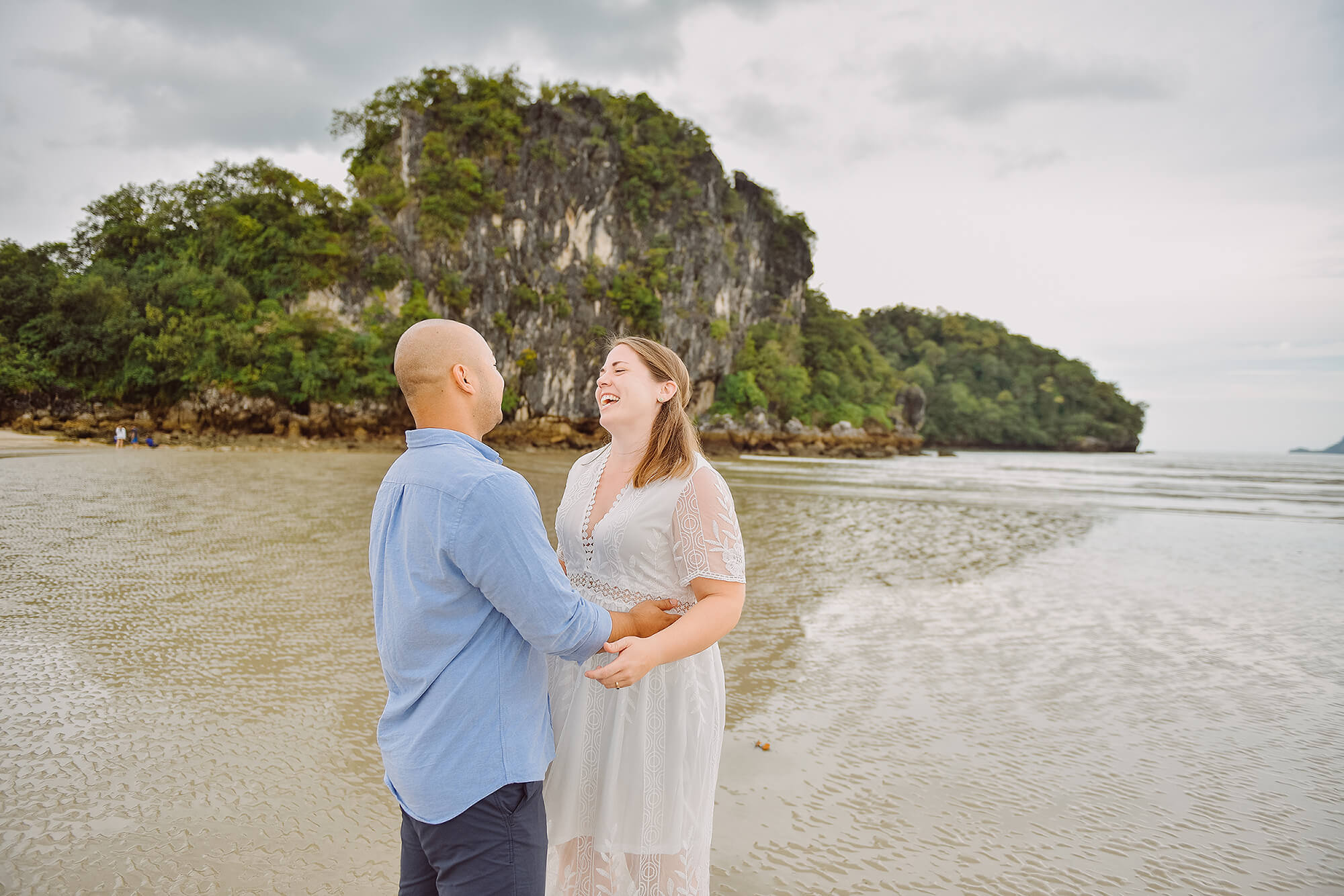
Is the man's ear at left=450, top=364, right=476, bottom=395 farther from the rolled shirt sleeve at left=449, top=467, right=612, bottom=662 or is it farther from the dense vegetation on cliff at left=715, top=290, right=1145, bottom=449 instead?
the dense vegetation on cliff at left=715, top=290, right=1145, bottom=449

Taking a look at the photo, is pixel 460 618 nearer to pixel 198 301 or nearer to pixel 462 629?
pixel 462 629

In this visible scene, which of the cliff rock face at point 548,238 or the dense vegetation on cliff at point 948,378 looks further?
the dense vegetation on cliff at point 948,378

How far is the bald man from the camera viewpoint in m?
1.15

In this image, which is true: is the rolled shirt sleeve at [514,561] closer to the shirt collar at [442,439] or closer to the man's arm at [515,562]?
the man's arm at [515,562]

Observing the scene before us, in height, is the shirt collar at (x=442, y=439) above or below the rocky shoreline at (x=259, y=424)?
above

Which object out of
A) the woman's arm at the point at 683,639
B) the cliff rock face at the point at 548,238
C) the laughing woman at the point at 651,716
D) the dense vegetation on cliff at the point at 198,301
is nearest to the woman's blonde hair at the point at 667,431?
the laughing woman at the point at 651,716

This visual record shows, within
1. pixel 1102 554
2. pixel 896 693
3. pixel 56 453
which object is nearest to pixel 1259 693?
pixel 896 693

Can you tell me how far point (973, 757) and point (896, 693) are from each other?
0.80 meters

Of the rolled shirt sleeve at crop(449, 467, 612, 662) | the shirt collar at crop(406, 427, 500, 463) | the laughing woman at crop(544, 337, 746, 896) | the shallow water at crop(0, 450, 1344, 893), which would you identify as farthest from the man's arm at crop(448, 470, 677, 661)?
the shallow water at crop(0, 450, 1344, 893)

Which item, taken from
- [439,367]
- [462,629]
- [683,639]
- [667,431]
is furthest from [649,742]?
[439,367]

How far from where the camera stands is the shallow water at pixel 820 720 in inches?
93.9

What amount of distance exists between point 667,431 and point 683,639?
1.74 feet

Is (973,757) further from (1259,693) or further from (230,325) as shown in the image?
(230,325)

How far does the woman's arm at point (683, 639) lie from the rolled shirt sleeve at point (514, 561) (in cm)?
18
